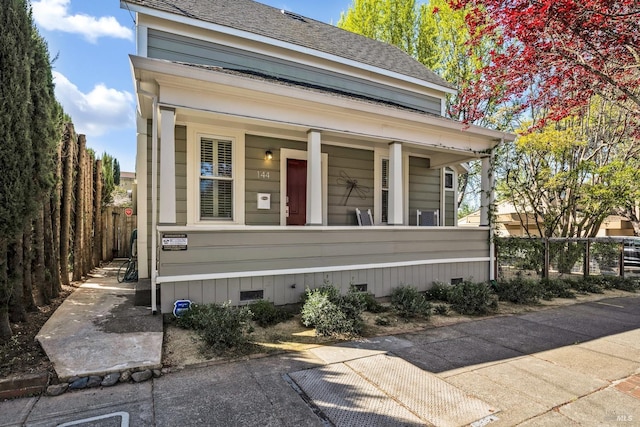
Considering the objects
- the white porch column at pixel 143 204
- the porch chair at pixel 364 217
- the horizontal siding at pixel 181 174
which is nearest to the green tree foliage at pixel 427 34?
the porch chair at pixel 364 217

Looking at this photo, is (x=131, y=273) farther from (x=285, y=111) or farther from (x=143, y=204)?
(x=285, y=111)

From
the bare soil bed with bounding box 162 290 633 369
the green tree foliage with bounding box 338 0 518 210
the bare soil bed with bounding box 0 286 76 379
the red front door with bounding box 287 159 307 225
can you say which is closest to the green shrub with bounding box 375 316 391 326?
the bare soil bed with bounding box 162 290 633 369

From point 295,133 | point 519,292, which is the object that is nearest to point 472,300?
point 519,292

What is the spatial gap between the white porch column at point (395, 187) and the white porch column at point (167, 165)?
12.4ft

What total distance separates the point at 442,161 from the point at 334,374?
6649 mm

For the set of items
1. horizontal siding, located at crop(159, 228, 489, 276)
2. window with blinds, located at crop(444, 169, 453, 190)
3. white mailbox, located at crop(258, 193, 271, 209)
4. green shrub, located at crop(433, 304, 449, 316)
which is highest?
window with blinds, located at crop(444, 169, 453, 190)

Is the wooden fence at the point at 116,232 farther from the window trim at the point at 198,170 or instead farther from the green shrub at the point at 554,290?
the green shrub at the point at 554,290

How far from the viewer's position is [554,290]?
7344 millimetres

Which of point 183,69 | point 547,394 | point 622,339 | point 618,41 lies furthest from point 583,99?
point 183,69

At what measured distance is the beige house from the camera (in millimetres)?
4727

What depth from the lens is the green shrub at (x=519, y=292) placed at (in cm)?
643

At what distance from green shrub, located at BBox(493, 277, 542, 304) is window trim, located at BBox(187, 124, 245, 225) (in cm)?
522

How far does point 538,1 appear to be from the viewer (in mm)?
4105

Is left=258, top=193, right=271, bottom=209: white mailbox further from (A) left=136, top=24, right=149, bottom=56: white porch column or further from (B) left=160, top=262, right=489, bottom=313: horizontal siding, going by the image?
(A) left=136, top=24, right=149, bottom=56: white porch column
